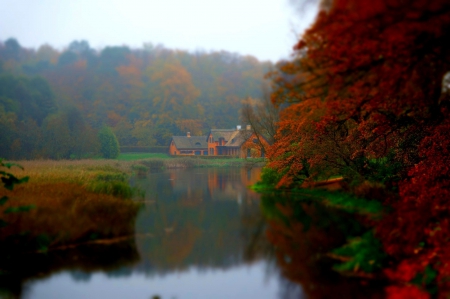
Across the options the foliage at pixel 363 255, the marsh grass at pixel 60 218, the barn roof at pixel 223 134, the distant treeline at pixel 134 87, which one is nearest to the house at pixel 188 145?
the barn roof at pixel 223 134

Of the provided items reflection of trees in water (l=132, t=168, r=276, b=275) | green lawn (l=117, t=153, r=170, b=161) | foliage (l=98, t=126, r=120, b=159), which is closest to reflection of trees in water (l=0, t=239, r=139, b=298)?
reflection of trees in water (l=132, t=168, r=276, b=275)

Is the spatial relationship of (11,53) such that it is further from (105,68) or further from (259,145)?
(259,145)

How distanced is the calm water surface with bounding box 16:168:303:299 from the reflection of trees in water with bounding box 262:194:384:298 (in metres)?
0.33

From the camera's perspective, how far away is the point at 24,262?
1144 centimetres

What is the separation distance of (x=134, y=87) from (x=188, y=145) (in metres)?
23.7

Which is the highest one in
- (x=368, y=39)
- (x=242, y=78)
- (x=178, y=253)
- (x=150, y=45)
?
(x=150, y=45)

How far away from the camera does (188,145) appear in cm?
8575

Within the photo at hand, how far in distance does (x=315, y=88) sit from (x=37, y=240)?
25.4ft

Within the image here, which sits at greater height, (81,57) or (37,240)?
(81,57)

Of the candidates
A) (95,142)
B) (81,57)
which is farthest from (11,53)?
(95,142)

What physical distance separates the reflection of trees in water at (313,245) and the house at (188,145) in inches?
2496

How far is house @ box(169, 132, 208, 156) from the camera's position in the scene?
8462 cm

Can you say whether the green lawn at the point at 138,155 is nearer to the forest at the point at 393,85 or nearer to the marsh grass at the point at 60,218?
the marsh grass at the point at 60,218

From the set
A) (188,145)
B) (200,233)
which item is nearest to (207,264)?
(200,233)
